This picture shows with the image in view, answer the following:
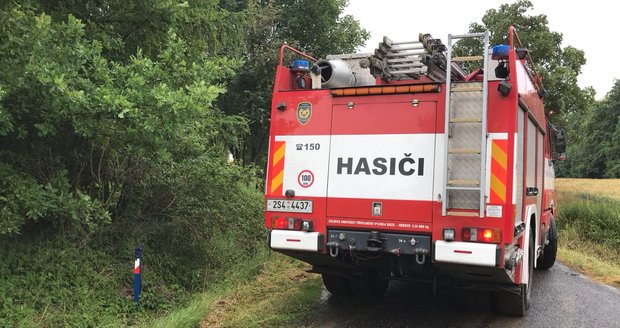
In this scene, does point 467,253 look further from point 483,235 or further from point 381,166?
point 381,166

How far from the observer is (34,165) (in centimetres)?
550

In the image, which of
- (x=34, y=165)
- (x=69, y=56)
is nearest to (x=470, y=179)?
(x=69, y=56)

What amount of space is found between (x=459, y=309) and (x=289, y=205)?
2542mm

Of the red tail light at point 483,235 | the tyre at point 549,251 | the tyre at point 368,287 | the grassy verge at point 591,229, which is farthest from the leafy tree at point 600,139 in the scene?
the red tail light at point 483,235

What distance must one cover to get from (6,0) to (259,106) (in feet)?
28.2

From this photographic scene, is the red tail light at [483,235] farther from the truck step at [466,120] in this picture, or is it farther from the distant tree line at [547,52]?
the distant tree line at [547,52]

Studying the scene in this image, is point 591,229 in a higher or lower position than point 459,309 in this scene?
higher

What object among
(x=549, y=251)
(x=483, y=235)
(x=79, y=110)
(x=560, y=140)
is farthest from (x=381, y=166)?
(x=549, y=251)

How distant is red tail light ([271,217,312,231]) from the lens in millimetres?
5066

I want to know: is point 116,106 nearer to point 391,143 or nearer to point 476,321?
point 391,143

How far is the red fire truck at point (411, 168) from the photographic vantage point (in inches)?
171

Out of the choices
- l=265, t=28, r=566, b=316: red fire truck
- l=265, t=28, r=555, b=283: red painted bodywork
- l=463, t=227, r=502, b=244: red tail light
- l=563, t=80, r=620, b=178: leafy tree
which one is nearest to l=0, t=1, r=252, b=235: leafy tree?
l=265, t=28, r=555, b=283: red painted bodywork

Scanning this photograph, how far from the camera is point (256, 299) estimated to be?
20.2 feet

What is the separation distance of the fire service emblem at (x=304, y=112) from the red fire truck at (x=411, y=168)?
0.04 ft
